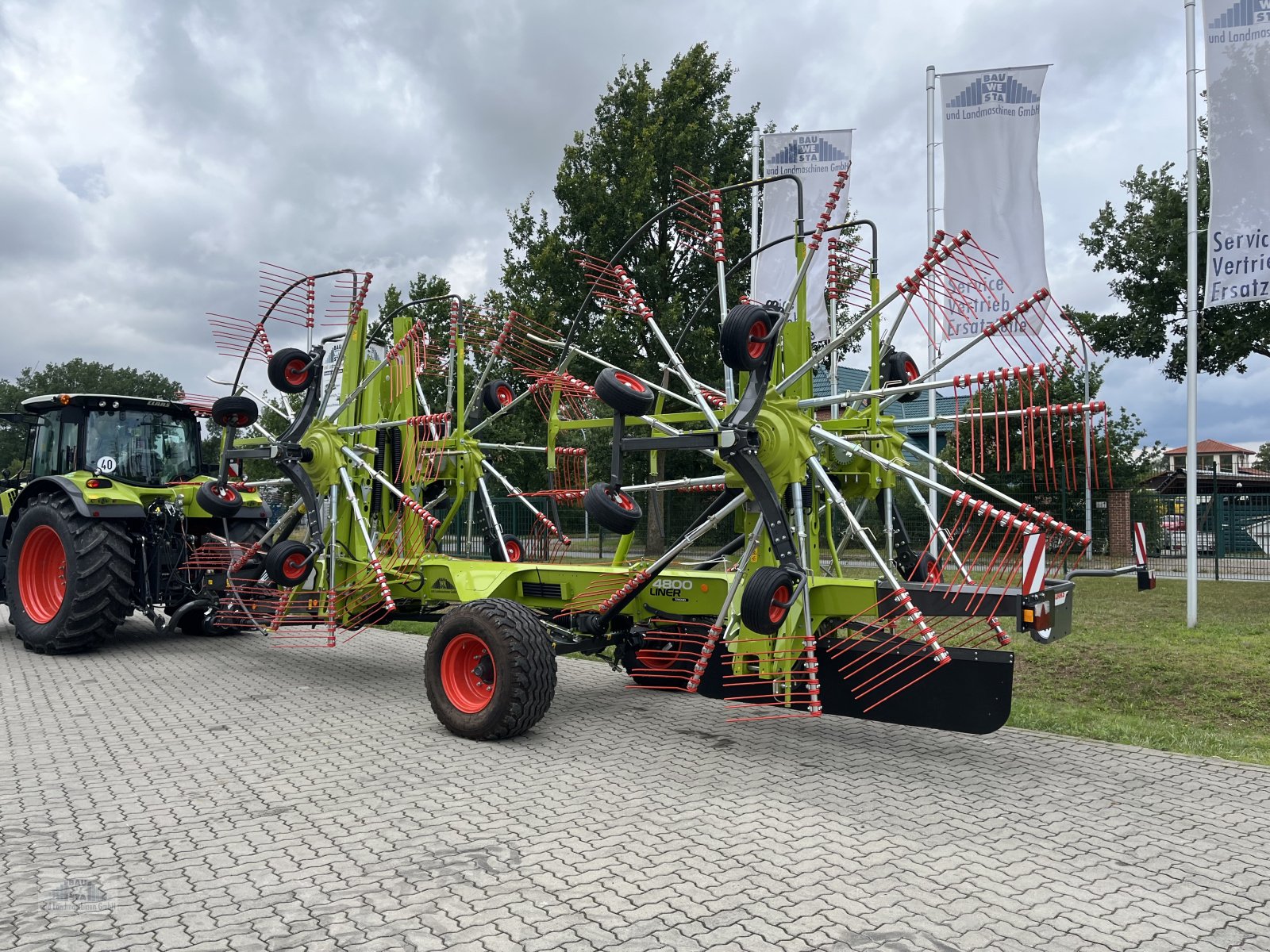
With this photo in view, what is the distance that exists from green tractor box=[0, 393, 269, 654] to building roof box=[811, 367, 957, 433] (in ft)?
17.2

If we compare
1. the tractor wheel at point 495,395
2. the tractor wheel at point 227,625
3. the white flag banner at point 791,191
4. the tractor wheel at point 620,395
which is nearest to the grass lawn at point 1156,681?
the tractor wheel at point 227,625

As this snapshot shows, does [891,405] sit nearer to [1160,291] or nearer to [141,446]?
[141,446]

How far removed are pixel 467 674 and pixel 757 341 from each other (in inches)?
108

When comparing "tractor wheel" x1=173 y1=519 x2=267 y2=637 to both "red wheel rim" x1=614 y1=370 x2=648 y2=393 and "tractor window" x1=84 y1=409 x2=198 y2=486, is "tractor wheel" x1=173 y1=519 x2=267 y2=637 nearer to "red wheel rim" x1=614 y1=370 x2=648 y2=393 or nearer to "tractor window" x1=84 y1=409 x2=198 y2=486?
"tractor window" x1=84 y1=409 x2=198 y2=486

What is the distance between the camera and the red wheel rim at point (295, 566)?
7.26 m

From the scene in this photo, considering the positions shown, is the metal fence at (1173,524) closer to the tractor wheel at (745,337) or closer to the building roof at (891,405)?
the building roof at (891,405)

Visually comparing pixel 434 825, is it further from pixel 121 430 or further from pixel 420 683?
pixel 121 430

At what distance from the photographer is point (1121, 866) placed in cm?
375

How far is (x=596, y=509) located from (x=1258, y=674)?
18.6ft

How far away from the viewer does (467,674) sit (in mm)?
5918

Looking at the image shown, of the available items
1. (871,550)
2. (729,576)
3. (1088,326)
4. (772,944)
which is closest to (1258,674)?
(871,550)

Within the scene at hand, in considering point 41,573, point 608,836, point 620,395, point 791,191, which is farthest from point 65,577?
point 791,191

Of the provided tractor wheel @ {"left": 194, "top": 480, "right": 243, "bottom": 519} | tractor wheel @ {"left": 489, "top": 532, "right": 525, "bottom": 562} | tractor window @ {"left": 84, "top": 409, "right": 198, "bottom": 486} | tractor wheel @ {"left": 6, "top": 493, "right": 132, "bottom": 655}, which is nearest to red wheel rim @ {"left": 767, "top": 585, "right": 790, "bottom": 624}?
tractor wheel @ {"left": 489, "top": 532, "right": 525, "bottom": 562}

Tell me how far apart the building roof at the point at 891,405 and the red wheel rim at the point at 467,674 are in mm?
2591
